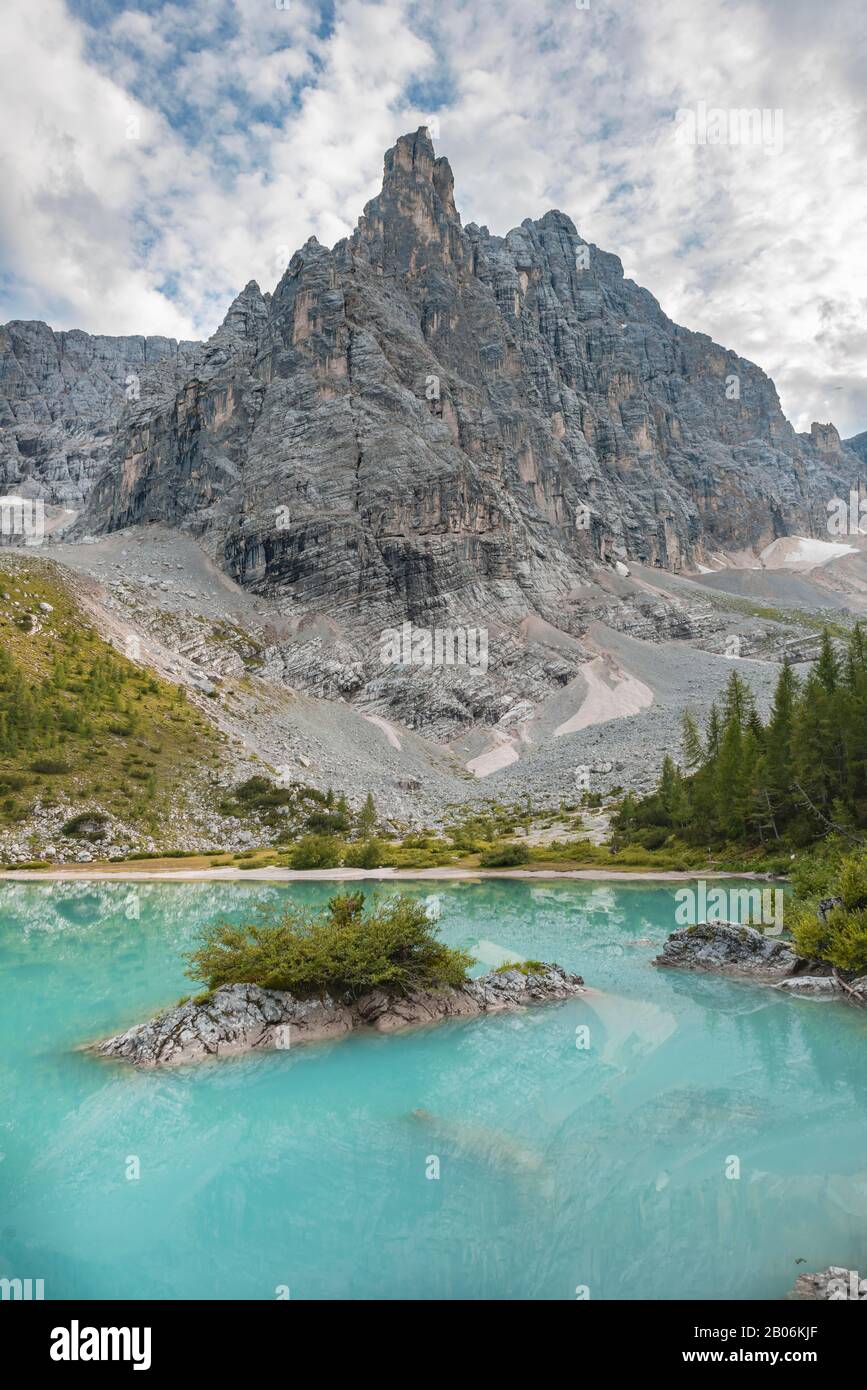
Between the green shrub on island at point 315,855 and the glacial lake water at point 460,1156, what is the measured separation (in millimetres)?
31901

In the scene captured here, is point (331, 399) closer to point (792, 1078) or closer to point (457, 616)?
point (457, 616)

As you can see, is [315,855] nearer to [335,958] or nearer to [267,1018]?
[335,958]

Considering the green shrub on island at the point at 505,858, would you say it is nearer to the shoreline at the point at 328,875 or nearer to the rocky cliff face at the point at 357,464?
the shoreline at the point at 328,875

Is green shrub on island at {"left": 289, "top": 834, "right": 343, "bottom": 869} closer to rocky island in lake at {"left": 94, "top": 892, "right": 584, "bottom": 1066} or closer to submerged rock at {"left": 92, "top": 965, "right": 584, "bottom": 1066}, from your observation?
rocky island in lake at {"left": 94, "top": 892, "right": 584, "bottom": 1066}

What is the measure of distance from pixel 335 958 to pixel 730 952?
1358 centimetres

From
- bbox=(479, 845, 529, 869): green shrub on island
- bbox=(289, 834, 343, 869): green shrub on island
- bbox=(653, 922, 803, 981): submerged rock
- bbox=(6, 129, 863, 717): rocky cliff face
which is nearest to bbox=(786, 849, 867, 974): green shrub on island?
bbox=(653, 922, 803, 981): submerged rock

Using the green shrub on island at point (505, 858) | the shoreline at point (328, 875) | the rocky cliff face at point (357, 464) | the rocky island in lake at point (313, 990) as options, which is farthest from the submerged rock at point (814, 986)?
the rocky cliff face at point (357, 464)

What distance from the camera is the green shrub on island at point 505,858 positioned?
54.3 meters

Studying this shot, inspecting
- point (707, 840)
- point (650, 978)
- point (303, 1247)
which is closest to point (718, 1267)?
point (303, 1247)

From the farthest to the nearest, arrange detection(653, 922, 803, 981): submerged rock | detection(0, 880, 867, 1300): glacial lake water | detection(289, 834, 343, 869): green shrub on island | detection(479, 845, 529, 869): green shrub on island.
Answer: detection(479, 845, 529, 869): green shrub on island < detection(289, 834, 343, 869): green shrub on island < detection(653, 922, 803, 981): submerged rock < detection(0, 880, 867, 1300): glacial lake water

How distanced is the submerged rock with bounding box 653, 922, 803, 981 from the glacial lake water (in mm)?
1769

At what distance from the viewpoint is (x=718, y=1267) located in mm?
9352

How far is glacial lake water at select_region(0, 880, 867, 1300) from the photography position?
31.4ft
